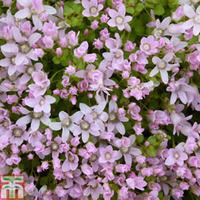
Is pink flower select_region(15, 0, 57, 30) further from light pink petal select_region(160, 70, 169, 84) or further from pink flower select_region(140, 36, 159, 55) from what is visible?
light pink petal select_region(160, 70, 169, 84)

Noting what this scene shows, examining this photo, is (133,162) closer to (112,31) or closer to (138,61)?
(138,61)

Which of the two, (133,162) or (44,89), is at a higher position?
(44,89)

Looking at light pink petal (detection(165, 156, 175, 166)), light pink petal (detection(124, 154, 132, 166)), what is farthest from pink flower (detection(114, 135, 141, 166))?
light pink petal (detection(165, 156, 175, 166))

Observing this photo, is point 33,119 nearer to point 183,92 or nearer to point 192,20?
point 183,92

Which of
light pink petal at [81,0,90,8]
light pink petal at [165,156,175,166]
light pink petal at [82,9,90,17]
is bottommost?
light pink petal at [165,156,175,166]

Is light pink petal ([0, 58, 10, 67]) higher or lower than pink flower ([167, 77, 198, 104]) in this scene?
higher

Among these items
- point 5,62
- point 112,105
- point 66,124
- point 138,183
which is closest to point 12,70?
point 5,62

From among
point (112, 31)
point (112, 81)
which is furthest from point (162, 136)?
point (112, 31)
